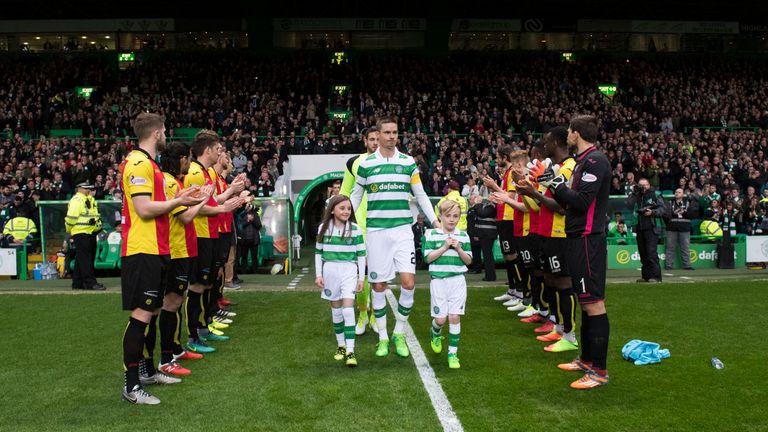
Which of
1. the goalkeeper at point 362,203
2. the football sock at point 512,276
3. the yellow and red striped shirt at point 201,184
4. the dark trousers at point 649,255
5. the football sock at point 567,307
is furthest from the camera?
the dark trousers at point 649,255

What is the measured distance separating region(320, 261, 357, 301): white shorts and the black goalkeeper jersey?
2184mm

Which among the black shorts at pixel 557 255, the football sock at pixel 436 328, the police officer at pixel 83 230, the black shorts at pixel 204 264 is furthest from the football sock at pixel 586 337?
the police officer at pixel 83 230

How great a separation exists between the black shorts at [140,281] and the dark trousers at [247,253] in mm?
10584

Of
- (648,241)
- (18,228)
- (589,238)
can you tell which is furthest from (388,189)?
(18,228)

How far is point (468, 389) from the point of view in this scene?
6145mm

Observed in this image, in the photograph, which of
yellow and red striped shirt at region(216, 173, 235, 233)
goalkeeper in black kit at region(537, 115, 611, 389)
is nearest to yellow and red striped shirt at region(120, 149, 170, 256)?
yellow and red striped shirt at region(216, 173, 235, 233)

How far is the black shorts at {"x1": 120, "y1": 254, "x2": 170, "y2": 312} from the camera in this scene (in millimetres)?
5969

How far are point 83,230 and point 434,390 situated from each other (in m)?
10.5

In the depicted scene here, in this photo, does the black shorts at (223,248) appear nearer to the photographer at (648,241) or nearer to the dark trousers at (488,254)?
the dark trousers at (488,254)

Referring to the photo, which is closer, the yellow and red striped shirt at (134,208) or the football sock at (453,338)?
the yellow and red striped shirt at (134,208)

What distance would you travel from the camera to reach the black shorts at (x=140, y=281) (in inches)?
235

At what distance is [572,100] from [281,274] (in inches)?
853

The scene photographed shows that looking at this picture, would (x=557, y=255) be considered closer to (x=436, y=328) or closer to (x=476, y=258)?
(x=436, y=328)

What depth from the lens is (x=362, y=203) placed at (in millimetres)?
9195
